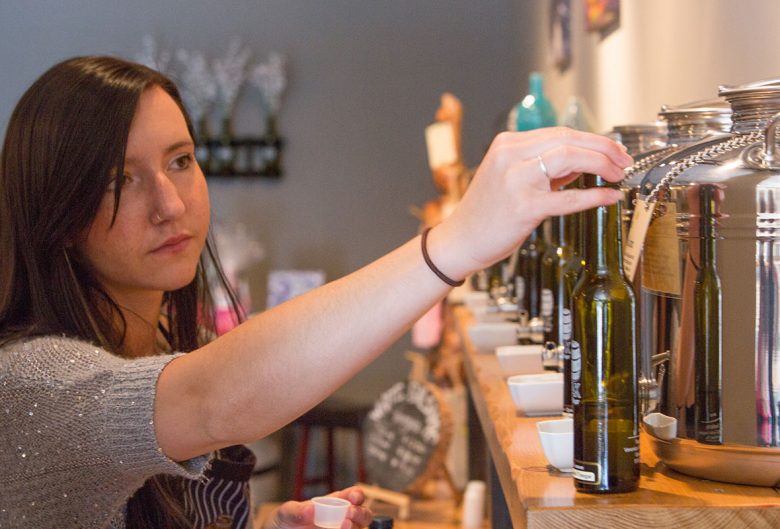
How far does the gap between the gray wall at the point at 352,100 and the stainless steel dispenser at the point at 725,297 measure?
15.5 feet

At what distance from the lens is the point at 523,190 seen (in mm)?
825

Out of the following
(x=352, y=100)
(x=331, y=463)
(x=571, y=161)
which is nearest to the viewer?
(x=571, y=161)

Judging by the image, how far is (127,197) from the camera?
1.38 meters

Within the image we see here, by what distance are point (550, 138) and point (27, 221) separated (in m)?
0.83

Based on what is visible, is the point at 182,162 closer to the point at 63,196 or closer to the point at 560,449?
the point at 63,196

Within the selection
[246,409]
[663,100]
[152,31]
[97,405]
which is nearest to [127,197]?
[97,405]

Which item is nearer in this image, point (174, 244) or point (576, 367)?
point (576, 367)

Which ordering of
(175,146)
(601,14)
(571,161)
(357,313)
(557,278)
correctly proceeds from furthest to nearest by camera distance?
(601,14) → (557,278) → (175,146) → (357,313) → (571,161)

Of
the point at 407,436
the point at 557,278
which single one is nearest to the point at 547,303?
the point at 557,278

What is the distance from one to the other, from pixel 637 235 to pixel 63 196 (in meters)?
0.78

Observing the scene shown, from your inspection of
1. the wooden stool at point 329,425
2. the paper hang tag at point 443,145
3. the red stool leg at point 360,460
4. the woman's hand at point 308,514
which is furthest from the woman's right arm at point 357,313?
the red stool leg at point 360,460

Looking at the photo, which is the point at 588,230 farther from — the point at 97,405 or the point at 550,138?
the point at 97,405

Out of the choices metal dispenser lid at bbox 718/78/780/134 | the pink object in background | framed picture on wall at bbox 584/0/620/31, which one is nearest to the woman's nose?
metal dispenser lid at bbox 718/78/780/134

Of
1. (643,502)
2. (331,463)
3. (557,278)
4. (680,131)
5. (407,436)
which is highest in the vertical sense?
(680,131)
